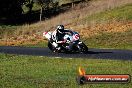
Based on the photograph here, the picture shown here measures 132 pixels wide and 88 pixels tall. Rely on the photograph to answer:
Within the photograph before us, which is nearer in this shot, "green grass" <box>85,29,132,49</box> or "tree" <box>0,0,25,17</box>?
"green grass" <box>85,29,132,49</box>

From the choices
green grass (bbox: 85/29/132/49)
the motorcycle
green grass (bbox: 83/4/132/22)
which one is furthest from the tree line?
the motorcycle

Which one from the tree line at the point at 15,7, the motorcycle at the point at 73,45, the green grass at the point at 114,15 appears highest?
the motorcycle at the point at 73,45

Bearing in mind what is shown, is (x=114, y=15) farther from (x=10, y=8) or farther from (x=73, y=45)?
(x=10, y=8)

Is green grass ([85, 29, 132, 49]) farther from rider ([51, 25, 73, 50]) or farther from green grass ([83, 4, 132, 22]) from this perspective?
green grass ([83, 4, 132, 22])

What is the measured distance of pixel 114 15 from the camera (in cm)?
5338

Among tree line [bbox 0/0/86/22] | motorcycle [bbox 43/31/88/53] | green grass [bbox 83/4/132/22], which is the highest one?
motorcycle [bbox 43/31/88/53]

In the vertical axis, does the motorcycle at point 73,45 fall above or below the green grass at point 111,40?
above

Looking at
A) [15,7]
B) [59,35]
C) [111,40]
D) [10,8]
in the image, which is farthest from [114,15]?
[10,8]

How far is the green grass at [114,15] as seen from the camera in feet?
170

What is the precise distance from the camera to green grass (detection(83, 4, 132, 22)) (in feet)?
170

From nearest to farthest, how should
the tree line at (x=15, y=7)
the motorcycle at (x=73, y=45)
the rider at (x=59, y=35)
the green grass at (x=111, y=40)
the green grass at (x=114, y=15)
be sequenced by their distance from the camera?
the motorcycle at (x=73, y=45) < the rider at (x=59, y=35) < the green grass at (x=111, y=40) < the green grass at (x=114, y=15) < the tree line at (x=15, y=7)

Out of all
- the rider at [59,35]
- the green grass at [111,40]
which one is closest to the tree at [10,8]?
the green grass at [111,40]

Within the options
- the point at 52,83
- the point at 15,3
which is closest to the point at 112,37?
the point at 52,83

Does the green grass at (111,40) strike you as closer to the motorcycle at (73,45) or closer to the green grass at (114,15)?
the motorcycle at (73,45)
